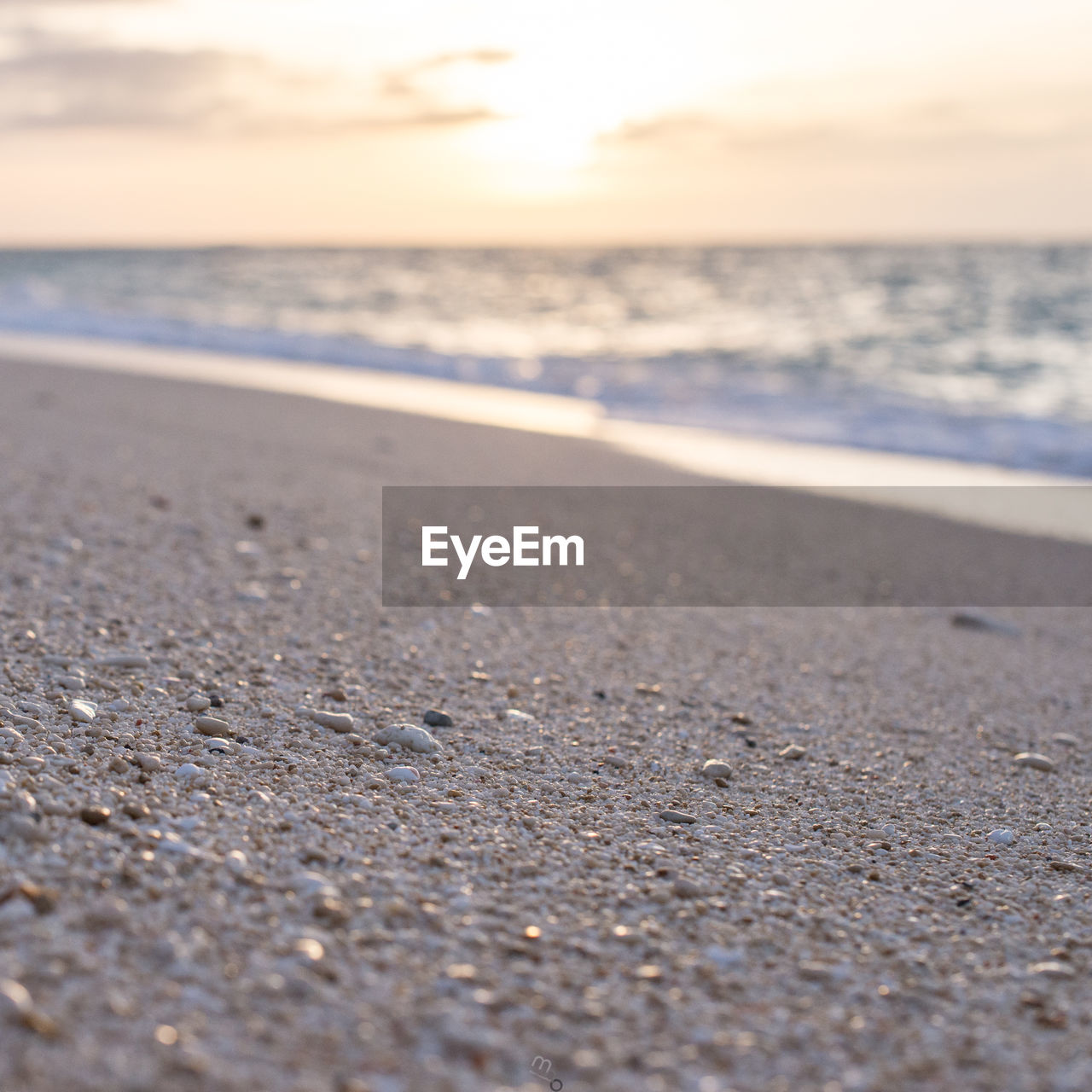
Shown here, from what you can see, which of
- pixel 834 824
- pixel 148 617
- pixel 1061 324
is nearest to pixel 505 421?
pixel 148 617

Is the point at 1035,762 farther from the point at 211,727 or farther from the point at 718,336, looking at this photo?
the point at 718,336

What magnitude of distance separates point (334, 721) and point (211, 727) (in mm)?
330

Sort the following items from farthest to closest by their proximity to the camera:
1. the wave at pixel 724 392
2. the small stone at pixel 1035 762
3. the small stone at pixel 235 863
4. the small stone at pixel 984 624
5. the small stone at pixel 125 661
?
the wave at pixel 724 392
the small stone at pixel 984 624
the small stone at pixel 1035 762
the small stone at pixel 125 661
the small stone at pixel 235 863

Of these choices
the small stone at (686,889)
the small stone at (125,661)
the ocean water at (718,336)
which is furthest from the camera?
the ocean water at (718,336)

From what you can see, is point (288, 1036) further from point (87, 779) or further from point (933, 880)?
point (933, 880)

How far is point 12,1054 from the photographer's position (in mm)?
1374

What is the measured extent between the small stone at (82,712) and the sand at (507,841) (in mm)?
12

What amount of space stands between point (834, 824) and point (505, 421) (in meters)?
8.01
